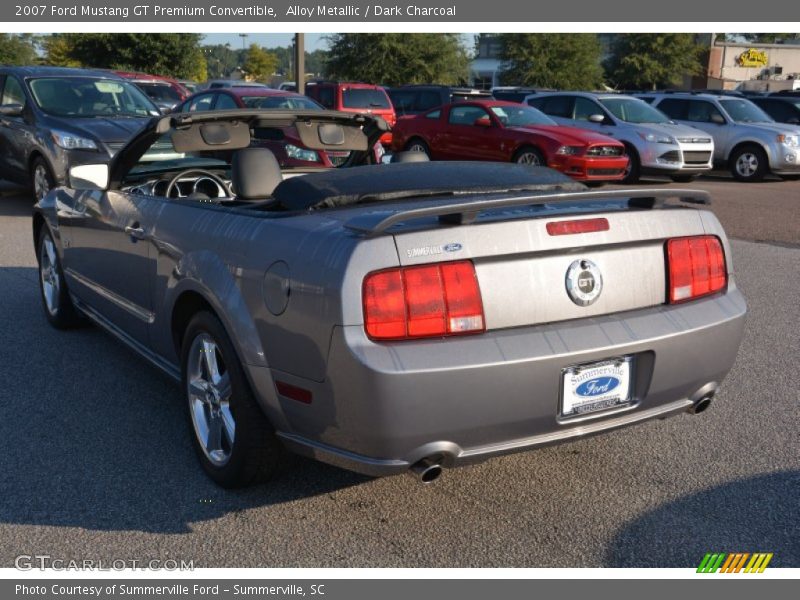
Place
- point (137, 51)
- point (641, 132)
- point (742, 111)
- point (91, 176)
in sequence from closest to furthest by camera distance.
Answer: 1. point (91, 176)
2. point (641, 132)
3. point (742, 111)
4. point (137, 51)

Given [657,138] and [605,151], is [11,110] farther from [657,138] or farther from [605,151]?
[657,138]

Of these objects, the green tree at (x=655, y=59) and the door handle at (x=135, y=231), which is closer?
the door handle at (x=135, y=231)

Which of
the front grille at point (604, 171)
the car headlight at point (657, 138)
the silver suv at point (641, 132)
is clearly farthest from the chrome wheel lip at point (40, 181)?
Result: the car headlight at point (657, 138)

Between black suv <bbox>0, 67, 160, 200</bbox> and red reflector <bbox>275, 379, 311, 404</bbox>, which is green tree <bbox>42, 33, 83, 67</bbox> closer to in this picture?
black suv <bbox>0, 67, 160, 200</bbox>

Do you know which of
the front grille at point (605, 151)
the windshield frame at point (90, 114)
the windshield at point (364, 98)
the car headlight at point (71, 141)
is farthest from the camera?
the windshield at point (364, 98)

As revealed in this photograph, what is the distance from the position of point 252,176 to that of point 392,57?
35934 millimetres

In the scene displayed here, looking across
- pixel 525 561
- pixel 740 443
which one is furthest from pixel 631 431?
pixel 525 561

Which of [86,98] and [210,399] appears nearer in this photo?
[210,399]

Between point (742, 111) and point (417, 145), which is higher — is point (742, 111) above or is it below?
above

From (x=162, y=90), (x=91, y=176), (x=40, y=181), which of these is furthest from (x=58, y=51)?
(x=91, y=176)

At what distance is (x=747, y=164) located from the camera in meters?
18.0

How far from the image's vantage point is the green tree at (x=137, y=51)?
38.6m

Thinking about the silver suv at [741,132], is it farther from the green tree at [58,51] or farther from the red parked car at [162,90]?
the green tree at [58,51]

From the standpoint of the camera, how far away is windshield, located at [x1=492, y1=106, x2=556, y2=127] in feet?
51.4
